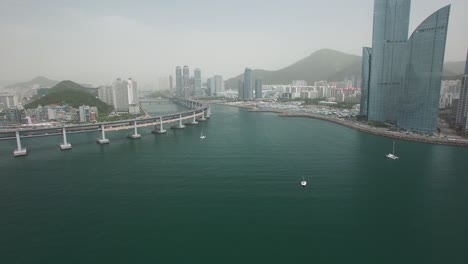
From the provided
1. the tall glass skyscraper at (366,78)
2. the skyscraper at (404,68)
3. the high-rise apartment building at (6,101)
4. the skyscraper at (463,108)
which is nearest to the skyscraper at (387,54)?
the skyscraper at (404,68)

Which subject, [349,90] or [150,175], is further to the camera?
[349,90]

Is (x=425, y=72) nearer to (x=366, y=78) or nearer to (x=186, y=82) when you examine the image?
(x=366, y=78)

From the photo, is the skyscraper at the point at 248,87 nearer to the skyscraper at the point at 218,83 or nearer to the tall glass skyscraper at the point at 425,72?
the skyscraper at the point at 218,83

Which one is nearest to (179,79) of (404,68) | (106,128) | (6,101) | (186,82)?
(186,82)

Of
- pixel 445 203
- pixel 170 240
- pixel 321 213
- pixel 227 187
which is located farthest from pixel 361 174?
pixel 170 240

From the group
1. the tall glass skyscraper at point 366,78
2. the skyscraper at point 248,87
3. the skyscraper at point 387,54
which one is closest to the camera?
the skyscraper at point 387,54

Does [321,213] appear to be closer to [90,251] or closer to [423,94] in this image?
[90,251]
